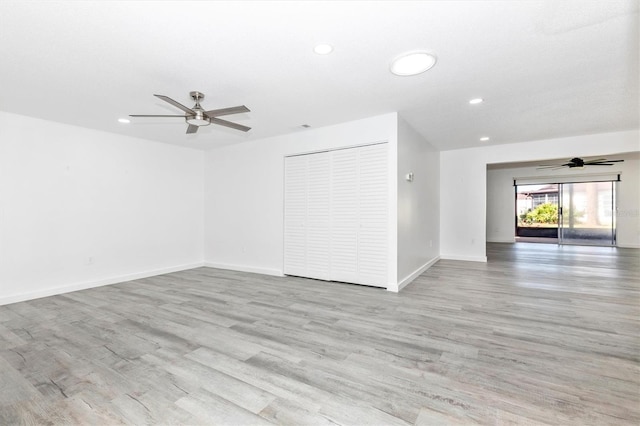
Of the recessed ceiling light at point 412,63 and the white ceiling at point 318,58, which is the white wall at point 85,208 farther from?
the recessed ceiling light at point 412,63

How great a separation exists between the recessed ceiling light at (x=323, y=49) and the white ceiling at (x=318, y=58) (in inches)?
2.4

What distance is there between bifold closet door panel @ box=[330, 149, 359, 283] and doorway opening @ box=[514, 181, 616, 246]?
8.48 m

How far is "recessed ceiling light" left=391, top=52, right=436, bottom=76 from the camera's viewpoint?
2585 mm

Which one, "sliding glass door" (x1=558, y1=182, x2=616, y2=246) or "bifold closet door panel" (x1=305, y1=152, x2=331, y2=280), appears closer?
"bifold closet door panel" (x1=305, y1=152, x2=331, y2=280)

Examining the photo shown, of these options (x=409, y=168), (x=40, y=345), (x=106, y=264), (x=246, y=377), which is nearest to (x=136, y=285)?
(x=106, y=264)

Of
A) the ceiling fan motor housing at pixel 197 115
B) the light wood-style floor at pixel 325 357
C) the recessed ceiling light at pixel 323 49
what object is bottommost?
the light wood-style floor at pixel 325 357

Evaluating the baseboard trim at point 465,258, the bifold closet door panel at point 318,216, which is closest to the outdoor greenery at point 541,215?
the baseboard trim at point 465,258

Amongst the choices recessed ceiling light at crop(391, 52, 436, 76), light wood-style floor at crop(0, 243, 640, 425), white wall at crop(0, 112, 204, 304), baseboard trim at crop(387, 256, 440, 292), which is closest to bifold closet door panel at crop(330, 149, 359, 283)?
light wood-style floor at crop(0, 243, 640, 425)

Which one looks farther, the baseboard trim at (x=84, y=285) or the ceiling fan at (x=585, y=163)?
the ceiling fan at (x=585, y=163)

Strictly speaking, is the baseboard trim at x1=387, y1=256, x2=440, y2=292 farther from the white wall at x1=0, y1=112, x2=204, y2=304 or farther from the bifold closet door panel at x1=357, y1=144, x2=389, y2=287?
the white wall at x1=0, y1=112, x2=204, y2=304

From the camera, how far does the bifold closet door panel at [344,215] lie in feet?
15.0

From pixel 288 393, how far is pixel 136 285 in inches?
159

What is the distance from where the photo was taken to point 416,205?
17.0 ft

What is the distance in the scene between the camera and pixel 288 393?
72.1 inches
